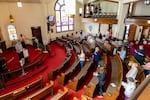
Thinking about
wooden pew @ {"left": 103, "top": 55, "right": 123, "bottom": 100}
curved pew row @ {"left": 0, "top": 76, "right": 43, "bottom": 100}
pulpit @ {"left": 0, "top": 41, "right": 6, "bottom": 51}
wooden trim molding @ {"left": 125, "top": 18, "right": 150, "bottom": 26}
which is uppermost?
wooden trim molding @ {"left": 125, "top": 18, "right": 150, "bottom": 26}

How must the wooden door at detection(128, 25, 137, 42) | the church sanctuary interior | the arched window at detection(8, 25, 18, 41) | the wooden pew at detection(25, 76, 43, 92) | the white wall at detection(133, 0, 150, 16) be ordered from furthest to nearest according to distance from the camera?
the wooden door at detection(128, 25, 137, 42) → the white wall at detection(133, 0, 150, 16) → the arched window at detection(8, 25, 18, 41) → the wooden pew at detection(25, 76, 43, 92) → the church sanctuary interior

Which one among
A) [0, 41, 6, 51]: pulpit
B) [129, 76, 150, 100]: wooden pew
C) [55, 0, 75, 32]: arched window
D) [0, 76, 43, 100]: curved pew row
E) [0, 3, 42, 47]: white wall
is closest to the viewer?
[129, 76, 150, 100]: wooden pew

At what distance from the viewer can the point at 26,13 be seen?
11.9 meters

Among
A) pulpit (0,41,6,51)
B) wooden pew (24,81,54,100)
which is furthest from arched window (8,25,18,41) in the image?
wooden pew (24,81,54,100)

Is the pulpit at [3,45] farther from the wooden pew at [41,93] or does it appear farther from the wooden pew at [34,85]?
the wooden pew at [41,93]

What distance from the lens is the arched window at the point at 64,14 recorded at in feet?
47.8

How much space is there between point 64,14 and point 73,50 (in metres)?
6.03

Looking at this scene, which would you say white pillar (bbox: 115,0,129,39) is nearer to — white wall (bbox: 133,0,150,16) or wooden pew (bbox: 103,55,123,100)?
white wall (bbox: 133,0,150,16)

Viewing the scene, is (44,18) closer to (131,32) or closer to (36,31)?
(36,31)

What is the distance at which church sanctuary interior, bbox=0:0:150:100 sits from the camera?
17.4 feet

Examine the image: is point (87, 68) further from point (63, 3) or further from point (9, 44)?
point (63, 3)

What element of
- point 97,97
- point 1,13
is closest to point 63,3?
point 1,13

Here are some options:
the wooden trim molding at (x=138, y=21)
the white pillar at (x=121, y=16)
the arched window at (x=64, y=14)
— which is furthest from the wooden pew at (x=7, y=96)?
the arched window at (x=64, y=14)

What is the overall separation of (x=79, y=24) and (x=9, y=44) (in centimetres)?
859
